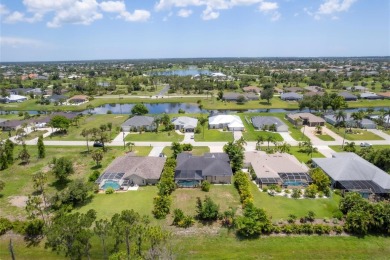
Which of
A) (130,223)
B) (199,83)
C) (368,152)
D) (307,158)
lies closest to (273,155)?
(307,158)

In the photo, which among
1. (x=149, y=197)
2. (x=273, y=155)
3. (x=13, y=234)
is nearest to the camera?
(x=13, y=234)

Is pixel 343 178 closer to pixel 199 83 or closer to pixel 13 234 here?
pixel 13 234

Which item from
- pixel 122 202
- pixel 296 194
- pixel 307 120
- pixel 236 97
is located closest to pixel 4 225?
pixel 122 202

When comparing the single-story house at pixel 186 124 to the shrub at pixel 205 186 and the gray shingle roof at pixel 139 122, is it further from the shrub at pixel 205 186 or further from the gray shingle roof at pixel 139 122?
the shrub at pixel 205 186

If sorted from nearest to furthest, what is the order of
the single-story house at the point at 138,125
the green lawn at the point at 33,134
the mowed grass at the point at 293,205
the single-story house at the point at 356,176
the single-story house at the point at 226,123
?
the mowed grass at the point at 293,205, the single-story house at the point at 356,176, the green lawn at the point at 33,134, the single-story house at the point at 226,123, the single-story house at the point at 138,125

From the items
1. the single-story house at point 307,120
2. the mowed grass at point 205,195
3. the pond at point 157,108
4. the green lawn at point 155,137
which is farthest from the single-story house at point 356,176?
the pond at point 157,108
